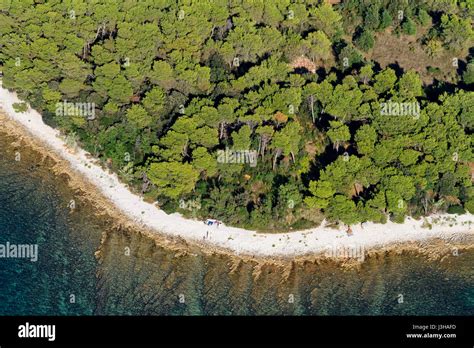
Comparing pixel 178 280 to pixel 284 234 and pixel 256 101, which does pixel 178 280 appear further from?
pixel 256 101

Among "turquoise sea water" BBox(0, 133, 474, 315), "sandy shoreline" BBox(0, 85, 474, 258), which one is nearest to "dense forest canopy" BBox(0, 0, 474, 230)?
"sandy shoreline" BBox(0, 85, 474, 258)

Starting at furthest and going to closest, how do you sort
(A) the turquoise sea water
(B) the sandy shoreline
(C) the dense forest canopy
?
(C) the dense forest canopy, (B) the sandy shoreline, (A) the turquoise sea water

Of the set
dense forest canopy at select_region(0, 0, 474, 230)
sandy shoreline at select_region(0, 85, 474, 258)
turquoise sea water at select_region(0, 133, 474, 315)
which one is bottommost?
turquoise sea water at select_region(0, 133, 474, 315)

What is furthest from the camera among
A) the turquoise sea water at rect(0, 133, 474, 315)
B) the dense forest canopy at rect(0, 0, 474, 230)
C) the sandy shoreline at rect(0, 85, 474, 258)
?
the dense forest canopy at rect(0, 0, 474, 230)

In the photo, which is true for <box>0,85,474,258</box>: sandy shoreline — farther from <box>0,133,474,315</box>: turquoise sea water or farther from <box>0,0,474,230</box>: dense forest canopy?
<box>0,133,474,315</box>: turquoise sea water

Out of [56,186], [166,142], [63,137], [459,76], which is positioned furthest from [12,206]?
[459,76]

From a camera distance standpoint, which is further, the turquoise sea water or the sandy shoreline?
the sandy shoreline

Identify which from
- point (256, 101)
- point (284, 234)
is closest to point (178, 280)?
point (284, 234)
